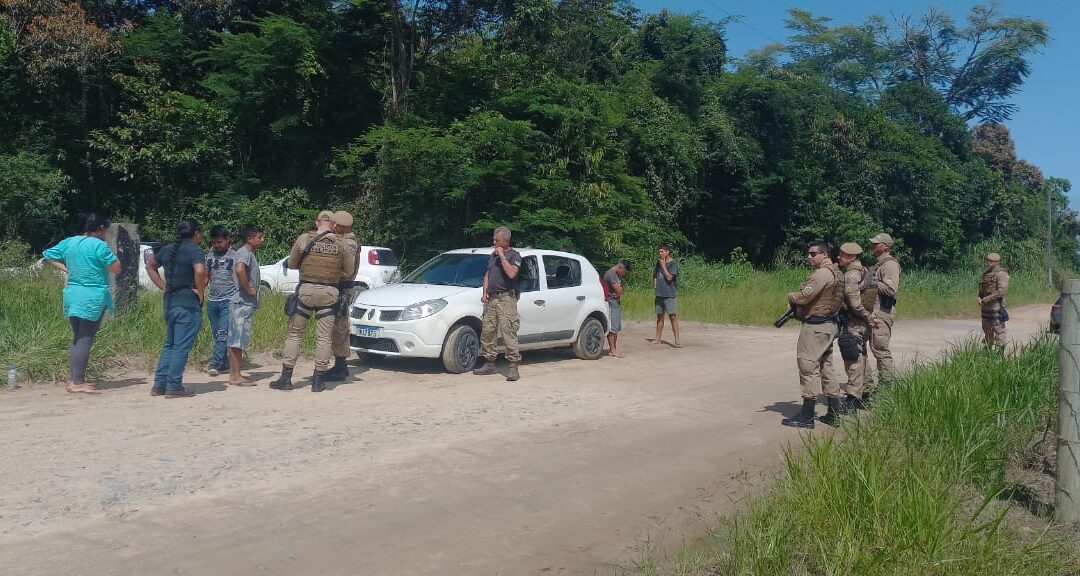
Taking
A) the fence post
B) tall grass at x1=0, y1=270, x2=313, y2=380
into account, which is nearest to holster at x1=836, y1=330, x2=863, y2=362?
the fence post

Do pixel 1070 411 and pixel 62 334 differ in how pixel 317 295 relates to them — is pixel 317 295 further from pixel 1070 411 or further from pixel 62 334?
pixel 1070 411

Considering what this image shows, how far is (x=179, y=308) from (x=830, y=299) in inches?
252

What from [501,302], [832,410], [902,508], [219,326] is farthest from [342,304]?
[902,508]

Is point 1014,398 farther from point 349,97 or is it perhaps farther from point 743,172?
point 743,172

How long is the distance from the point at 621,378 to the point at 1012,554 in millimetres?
6764

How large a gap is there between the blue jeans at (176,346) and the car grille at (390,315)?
8.08 ft

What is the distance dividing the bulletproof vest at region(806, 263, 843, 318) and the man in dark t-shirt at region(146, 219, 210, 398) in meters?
6.07

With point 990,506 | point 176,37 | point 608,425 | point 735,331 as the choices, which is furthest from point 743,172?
point 990,506

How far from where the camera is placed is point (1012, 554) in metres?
4.30

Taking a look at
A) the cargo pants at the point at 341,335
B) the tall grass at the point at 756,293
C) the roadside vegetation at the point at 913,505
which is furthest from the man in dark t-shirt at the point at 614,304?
the roadside vegetation at the point at 913,505

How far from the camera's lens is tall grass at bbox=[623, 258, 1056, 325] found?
68.2 feet

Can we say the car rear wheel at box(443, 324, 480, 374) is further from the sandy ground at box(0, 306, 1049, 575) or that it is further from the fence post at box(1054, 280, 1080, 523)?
the fence post at box(1054, 280, 1080, 523)

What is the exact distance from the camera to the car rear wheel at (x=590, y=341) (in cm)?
1252

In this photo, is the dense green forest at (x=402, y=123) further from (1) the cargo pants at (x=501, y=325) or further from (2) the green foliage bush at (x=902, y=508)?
(2) the green foliage bush at (x=902, y=508)
